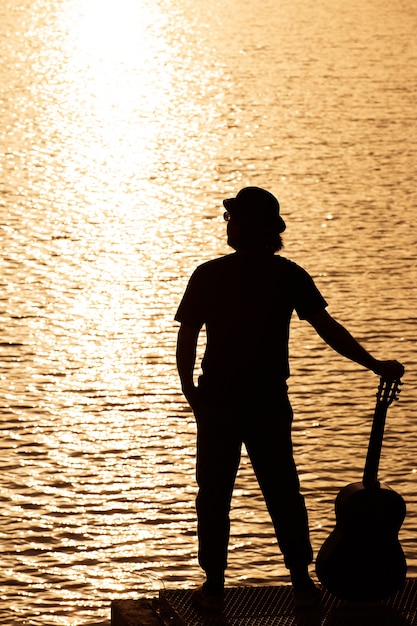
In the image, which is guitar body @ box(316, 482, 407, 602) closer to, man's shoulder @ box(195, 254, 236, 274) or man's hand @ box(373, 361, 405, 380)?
man's hand @ box(373, 361, 405, 380)

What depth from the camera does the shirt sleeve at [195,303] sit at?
5.41 meters

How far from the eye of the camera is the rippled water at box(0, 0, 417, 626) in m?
7.65

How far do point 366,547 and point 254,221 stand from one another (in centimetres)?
116

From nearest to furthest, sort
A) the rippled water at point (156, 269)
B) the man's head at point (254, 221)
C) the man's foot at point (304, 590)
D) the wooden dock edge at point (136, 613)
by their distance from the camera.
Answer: the man's head at point (254, 221)
the man's foot at point (304, 590)
the wooden dock edge at point (136, 613)
the rippled water at point (156, 269)

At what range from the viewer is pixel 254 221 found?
5.38 m

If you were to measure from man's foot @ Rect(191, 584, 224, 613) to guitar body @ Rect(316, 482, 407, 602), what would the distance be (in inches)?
14.9

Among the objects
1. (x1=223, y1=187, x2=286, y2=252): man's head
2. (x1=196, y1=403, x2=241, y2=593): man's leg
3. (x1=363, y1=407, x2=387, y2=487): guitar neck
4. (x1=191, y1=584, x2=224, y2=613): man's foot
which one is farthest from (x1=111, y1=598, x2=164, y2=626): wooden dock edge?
(x1=223, y1=187, x2=286, y2=252): man's head

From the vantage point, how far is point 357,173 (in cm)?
1714

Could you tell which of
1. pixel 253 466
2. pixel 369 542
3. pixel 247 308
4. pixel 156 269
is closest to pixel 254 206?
pixel 247 308

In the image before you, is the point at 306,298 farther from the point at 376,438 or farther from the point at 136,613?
the point at 136,613

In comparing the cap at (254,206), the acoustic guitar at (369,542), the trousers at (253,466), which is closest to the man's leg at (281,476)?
the trousers at (253,466)

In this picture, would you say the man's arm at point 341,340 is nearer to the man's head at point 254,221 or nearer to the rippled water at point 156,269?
the man's head at point 254,221

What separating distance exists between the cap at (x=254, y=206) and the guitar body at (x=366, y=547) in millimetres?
980

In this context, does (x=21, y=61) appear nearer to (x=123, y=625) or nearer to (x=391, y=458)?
(x=391, y=458)
